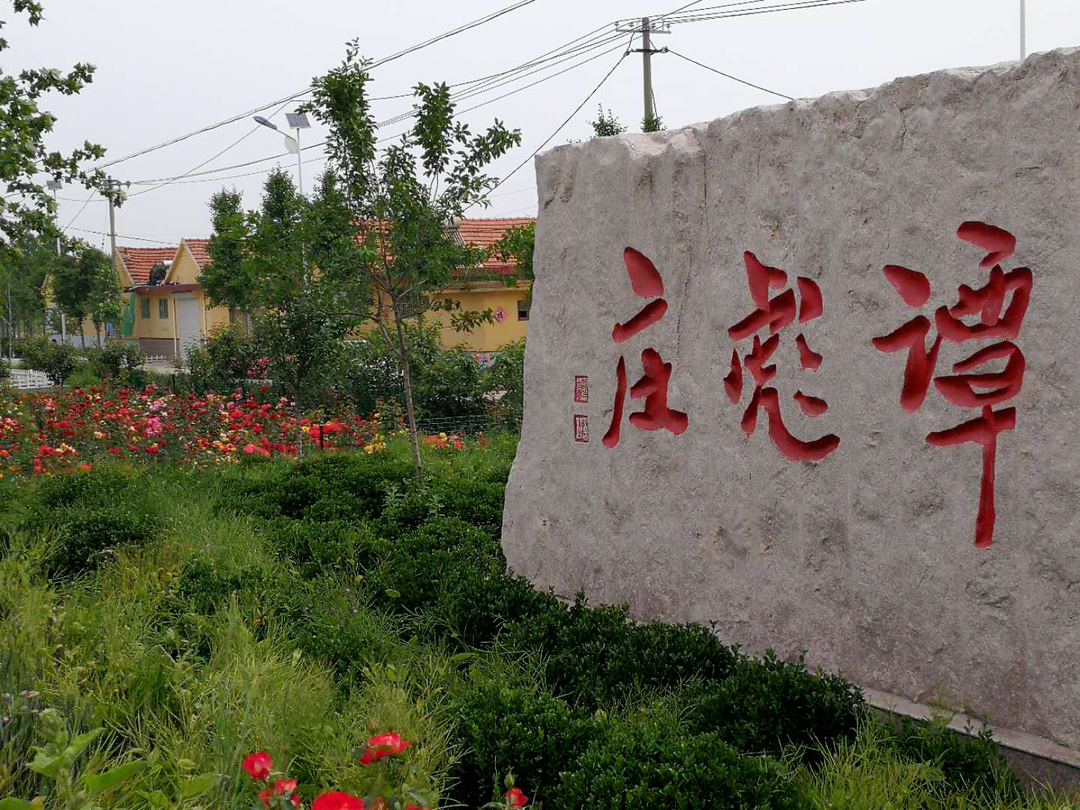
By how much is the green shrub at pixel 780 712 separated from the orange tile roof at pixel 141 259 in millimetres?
38535

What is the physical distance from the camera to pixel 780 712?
139 inches

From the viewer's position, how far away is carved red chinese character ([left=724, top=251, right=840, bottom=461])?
403 centimetres

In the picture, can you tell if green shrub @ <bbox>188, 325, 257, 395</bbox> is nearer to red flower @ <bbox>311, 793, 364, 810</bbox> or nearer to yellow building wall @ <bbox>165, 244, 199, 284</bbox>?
red flower @ <bbox>311, 793, 364, 810</bbox>

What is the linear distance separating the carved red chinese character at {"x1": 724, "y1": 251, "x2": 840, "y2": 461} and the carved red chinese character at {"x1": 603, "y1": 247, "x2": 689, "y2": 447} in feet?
1.12

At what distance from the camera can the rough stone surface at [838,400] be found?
3381 millimetres

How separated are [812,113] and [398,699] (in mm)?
2631

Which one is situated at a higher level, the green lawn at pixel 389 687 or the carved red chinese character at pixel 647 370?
the carved red chinese character at pixel 647 370

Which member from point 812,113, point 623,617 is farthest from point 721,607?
point 812,113

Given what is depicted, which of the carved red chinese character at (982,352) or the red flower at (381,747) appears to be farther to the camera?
the carved red chinese character at (982,352)

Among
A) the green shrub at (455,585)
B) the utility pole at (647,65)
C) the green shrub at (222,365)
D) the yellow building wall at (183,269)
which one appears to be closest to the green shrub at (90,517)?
the green shrub at (455,585)

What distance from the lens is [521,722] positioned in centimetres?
336

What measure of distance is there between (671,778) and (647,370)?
2127mm

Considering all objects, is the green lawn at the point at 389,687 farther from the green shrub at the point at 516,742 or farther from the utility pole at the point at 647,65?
the utility pole at the point at 647,65

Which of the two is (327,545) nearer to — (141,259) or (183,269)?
(183,269)
